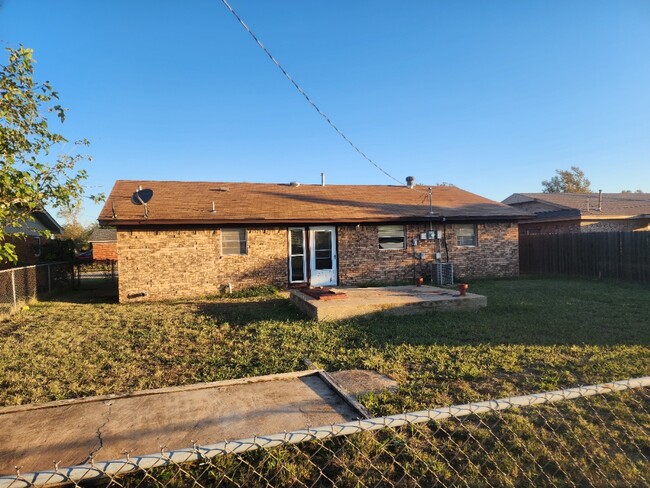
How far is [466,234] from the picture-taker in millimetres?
15422

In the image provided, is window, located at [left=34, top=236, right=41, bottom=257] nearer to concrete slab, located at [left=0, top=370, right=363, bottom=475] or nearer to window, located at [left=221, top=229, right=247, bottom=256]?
window, located at [left=221, top=229, right=247, bottom=256]

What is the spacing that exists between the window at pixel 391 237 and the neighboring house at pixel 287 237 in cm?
4

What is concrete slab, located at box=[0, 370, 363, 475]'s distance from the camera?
321 cm

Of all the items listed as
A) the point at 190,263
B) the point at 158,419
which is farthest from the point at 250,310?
the point at 158,419

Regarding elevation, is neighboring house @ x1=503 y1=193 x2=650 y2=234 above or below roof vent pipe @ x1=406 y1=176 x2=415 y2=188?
below

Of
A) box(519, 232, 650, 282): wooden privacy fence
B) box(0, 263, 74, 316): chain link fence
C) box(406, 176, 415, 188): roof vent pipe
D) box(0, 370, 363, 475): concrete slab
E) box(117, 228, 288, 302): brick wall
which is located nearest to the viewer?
box(0, 370, 363, 475): concrete slab

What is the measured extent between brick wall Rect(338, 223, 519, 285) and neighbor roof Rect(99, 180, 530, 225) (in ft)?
1.98

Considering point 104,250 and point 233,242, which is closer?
point 233,242

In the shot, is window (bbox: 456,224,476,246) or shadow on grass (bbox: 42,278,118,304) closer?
shadow on grass (bbox: 42,278,118,304)

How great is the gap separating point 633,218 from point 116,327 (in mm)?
23664

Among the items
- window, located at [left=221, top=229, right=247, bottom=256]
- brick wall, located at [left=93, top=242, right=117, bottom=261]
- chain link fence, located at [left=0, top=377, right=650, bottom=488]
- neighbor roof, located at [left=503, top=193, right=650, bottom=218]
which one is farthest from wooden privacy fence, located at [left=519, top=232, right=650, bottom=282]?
brick wall, located at [left=93, top=242, right=117, bottom=261]

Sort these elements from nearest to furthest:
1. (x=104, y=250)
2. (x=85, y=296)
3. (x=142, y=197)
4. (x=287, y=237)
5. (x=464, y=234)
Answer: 1. (x=142, y=197)
2. (x=85, y=296)
3. (x=287, y=237)
4. (x=464, y=234)
5. (x=104, y=250)

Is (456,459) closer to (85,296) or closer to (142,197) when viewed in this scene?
(142,197)

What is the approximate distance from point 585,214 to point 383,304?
617 inches
